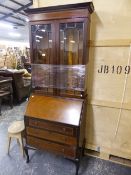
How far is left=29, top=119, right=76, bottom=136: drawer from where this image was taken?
167cm

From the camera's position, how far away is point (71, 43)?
5.78 ft

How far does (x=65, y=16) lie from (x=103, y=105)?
1184 mm

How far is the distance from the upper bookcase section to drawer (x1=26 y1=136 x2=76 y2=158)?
148 centimetres

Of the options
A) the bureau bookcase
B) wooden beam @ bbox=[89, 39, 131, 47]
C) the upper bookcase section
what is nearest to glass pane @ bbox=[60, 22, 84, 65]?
the bureau bookcase

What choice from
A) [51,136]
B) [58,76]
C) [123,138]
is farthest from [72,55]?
[123,138]

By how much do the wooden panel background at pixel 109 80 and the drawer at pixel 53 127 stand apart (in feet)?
1.61

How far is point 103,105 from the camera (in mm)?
1946

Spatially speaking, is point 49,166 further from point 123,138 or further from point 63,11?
point 63,11

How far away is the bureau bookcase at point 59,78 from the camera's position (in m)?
1.64

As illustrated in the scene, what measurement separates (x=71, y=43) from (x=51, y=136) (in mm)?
1156

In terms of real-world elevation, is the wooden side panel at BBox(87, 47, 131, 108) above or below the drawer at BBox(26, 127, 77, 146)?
above

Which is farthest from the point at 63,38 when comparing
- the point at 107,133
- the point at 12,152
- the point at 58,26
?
the point at 12,152

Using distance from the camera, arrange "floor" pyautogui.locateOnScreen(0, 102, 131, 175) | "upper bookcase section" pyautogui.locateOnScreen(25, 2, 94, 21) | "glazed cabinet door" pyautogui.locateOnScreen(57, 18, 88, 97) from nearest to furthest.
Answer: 1. "upper bookcase section" pyautogui.locateOnScreen(25, 2, 94, 21)
2. "glazed cabinet door" pyautogui.locateOnScreen(57, 18, 88, 97)
3. "floor" pyautogui.locateOnScreen(0, 102, 131, 175)

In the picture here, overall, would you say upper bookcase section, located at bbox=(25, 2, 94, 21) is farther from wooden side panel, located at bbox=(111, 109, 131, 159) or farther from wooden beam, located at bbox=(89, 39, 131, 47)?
wooden side panel, located at bbox=(111, 109, 131, 159)
